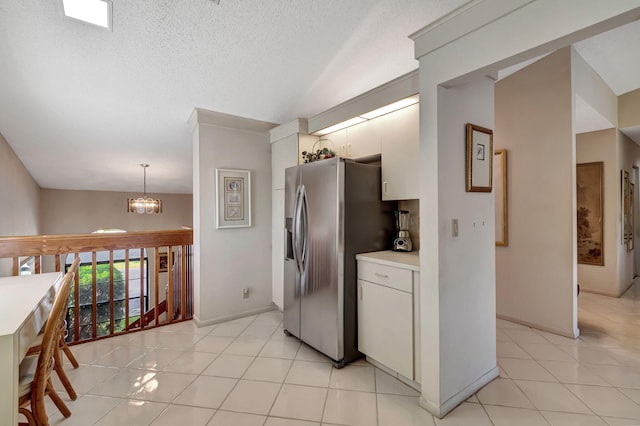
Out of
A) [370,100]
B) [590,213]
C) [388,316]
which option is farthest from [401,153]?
[590,213]

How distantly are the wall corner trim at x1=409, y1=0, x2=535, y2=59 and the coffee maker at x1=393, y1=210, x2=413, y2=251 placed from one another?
1294 mm

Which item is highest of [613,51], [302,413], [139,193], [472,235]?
[613,51]

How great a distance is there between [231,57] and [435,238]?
2135 mm

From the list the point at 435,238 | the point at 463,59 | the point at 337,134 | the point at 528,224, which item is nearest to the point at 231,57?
the point at 337,134

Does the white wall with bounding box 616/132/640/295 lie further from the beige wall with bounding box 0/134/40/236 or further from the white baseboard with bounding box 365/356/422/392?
the beige wall with bounding box 0/134/40/236

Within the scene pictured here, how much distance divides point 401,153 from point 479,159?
61 cm

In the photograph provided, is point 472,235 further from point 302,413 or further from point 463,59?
point 302,413

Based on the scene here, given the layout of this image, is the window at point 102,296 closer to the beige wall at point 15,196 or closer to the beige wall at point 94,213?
the beige wall at point 94,213

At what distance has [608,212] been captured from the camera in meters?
4.11

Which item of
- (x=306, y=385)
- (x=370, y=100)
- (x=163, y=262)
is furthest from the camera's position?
(x=163, y=262)

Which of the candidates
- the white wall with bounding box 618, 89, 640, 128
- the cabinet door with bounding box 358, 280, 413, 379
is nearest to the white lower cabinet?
the cabinet door with bounding box 358, 280, 413, 379

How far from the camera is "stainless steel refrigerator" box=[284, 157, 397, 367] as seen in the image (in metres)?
2.37

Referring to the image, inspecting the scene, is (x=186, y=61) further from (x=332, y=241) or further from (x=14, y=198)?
(x=14, y=198)

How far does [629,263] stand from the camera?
4715 millimetres
